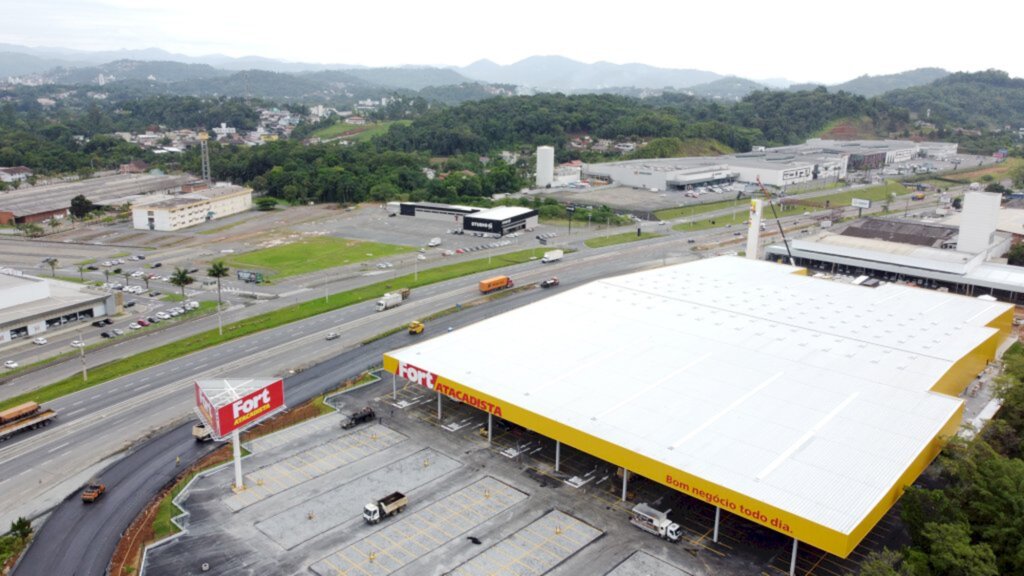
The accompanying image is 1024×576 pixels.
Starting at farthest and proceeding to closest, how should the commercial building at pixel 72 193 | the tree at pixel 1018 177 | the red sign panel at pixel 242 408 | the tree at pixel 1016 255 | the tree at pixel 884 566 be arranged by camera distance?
the tree at pixel 1018 177, the commercial building at pixel 72 193, the tree at pixel 1016 255, the red sign panel at pixel 242 408, the tree at pixel 884 566

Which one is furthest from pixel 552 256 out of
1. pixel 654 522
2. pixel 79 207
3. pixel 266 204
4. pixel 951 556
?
pixel 79 207

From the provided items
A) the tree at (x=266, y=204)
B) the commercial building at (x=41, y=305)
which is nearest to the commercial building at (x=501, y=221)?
the tree at (x=266, y=204)

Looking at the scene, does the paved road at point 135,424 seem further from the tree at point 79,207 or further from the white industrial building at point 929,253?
the tree at point 79,207

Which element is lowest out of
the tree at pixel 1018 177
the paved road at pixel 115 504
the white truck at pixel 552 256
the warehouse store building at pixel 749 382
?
the paved road at pixel 115 504

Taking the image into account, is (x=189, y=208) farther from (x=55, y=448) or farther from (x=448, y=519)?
(x=448, y=519)

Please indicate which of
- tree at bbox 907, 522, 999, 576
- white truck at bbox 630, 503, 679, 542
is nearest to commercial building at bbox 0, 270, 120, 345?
white truck at bbox 630, 503, 679, 542

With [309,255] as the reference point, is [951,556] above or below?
above

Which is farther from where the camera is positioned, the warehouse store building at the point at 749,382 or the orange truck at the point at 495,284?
the orange truck at the point at 495,284
